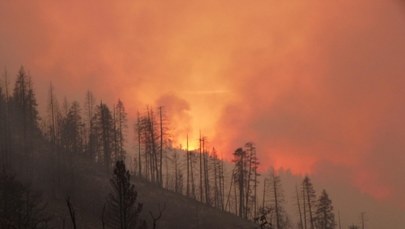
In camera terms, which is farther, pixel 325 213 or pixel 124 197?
pixel 325 213

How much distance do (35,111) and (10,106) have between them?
6.19m

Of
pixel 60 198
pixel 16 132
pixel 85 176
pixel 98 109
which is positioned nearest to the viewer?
pixel 60 198

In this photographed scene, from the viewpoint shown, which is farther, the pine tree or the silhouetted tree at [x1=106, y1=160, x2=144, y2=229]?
the pine tree

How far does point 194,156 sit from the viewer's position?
73.8 m

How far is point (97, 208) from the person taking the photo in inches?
2028

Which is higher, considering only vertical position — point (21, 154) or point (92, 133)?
point (92, 133)

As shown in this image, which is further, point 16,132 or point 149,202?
point 16,132

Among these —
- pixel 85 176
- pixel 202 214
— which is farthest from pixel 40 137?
pixel 202 214

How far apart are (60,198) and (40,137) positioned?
829 inches

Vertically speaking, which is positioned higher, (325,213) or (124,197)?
(325,213)

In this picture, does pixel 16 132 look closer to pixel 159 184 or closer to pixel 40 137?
pixel 40 137

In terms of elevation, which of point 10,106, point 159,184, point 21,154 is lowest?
point 159,184

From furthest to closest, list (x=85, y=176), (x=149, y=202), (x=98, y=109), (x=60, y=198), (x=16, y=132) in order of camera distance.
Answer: (x=98, y=109) → (x=16, y=132) → (x=85, y=176) → (x=149, y=202) → (x=60, y=198)

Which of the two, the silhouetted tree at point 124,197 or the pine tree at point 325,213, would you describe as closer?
the silhouetted tree at point 124,197
